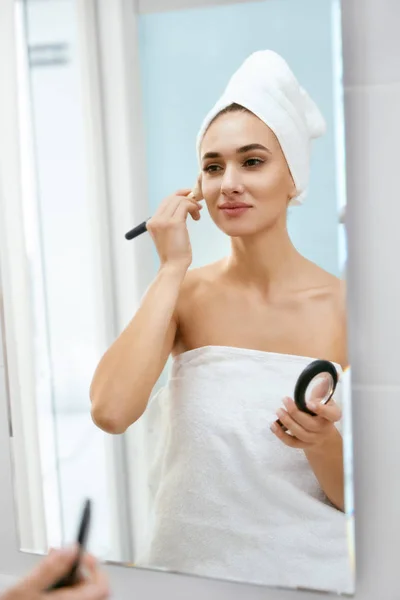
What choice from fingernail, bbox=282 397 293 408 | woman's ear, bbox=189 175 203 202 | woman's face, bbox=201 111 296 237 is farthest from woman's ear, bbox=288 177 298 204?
fingernail, bbox=282 397 293 408

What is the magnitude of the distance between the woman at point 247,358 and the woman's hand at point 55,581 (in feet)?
0.57

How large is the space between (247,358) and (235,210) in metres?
0.17

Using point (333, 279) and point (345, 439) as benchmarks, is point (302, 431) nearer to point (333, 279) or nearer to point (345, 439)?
point (345, 439)

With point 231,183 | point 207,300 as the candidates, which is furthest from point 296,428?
point 231,183

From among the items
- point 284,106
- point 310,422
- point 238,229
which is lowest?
point 310,422

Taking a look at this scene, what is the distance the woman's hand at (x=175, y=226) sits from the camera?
0.88 m

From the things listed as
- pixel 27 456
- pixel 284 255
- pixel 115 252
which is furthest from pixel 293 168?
pixel 27 456

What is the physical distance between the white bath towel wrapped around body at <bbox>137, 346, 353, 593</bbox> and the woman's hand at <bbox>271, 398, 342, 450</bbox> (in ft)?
0.04

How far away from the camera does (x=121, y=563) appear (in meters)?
0.96

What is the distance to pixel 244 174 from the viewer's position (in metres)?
0.84

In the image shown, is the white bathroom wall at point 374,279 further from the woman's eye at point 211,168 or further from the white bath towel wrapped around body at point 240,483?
the woman's eye at point 211,168

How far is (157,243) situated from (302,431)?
28 centimetres

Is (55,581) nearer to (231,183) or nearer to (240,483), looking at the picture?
(240,483)

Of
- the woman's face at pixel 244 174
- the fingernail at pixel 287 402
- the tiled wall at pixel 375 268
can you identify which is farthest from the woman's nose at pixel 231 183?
the fingernail at pixel 287 402
